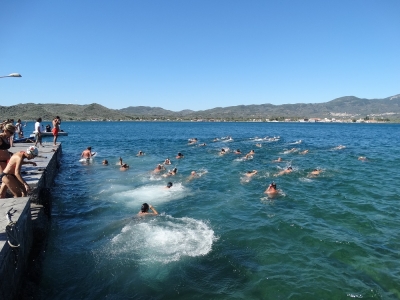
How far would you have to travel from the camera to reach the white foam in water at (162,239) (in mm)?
9234

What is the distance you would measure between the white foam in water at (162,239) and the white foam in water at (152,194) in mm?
2811

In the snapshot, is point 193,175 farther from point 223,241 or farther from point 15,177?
point 15,177

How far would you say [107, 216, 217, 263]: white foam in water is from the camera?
9.23 m

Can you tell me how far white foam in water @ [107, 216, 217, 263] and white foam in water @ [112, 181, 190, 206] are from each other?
9.22 feet

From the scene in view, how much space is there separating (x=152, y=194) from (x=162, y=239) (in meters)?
6.09

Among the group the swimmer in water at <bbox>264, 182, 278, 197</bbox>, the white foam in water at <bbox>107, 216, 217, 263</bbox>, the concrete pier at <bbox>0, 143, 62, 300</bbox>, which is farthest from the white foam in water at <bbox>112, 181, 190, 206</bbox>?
the swimmer in water at <bbox>264, 182, 278, 197</bbox>

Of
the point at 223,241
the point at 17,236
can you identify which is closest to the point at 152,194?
the point at 223,241

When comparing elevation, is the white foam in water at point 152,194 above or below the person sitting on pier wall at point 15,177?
below

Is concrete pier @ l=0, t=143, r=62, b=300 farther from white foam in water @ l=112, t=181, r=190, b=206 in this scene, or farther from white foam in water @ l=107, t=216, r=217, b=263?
white foam in water @ l=112, t=181, r=190, b=206

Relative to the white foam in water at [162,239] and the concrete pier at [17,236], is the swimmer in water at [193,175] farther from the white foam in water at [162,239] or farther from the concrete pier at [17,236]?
the concrete pier at [17,236]

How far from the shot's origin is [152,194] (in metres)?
16.1

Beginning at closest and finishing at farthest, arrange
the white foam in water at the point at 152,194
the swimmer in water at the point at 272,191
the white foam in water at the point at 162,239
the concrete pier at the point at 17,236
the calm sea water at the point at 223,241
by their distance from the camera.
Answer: the concrete pier at the point at 17,236 → the calm sea water at the point at 223,241 → the white foam in water at the point at 162,239 → the white foam in water at the point at 152,194 → the swimmer in water at the point at 272,191

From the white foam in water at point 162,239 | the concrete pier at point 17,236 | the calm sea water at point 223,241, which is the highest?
the concrete pier at point 17,236

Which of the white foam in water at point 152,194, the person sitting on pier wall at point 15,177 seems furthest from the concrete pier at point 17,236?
the white foam in water at point 152,194
